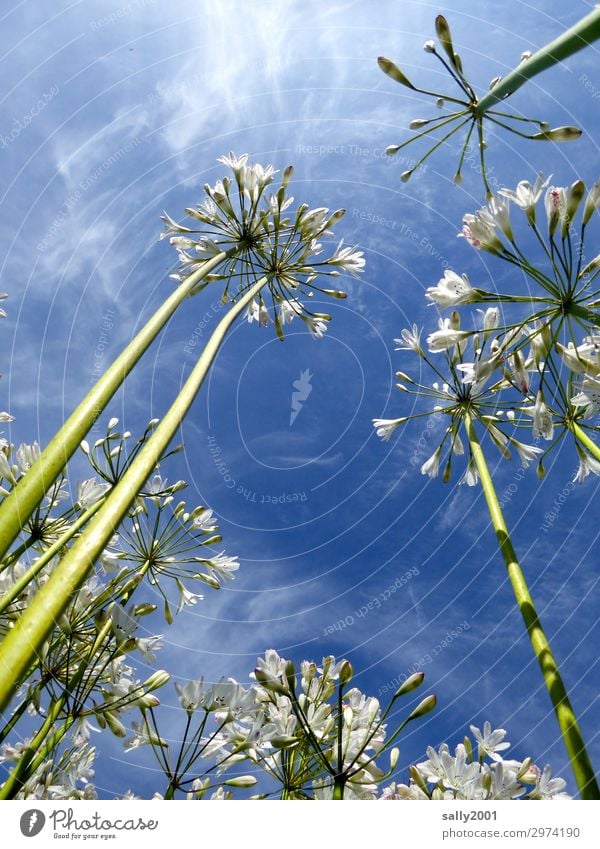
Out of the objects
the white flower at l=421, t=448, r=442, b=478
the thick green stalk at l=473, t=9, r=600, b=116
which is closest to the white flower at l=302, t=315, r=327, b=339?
the white flower at l=421, t=448, r=442, b=478

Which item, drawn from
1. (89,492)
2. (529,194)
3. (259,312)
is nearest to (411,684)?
(89,492)

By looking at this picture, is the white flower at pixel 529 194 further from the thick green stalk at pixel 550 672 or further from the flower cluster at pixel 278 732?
the flower cluster at pixel 278 732

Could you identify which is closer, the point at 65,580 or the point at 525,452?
the point at 65,580

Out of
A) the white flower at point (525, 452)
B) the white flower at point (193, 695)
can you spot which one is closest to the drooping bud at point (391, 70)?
the white flower at point (525, 452)

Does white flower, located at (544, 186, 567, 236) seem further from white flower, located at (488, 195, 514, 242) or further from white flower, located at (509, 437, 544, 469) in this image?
white flower, located at (509, 437, 544, 469)

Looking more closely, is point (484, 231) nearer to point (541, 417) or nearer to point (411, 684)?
→ point (541, 417)
